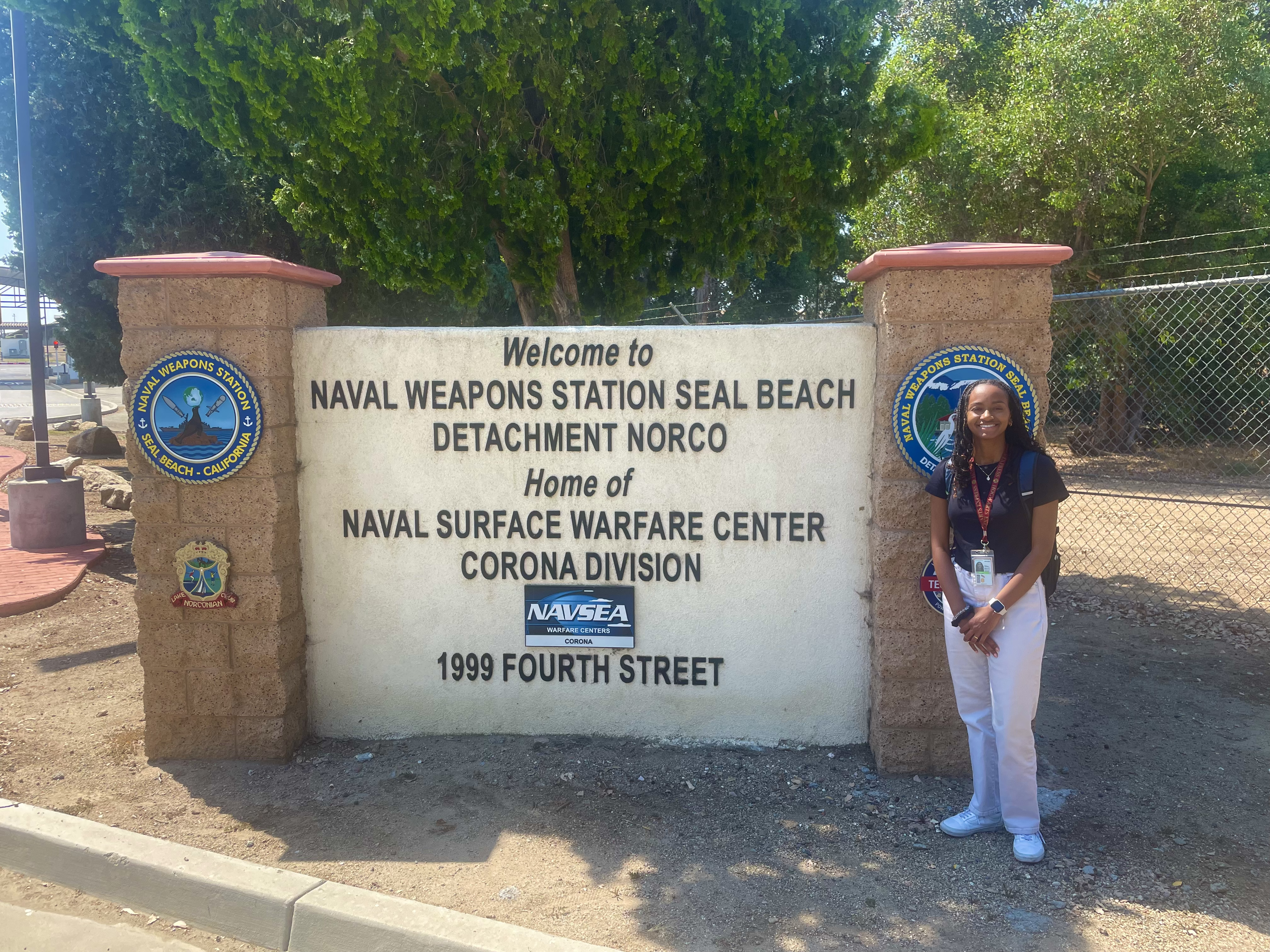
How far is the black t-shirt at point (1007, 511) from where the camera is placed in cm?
340

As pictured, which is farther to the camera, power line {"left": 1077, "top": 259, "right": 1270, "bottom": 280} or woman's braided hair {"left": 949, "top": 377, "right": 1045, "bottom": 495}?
power line {"left": 1077, "top": 259, "right": 1270, "bottom": 280}

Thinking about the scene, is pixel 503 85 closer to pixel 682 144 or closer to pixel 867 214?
pixel 682 144

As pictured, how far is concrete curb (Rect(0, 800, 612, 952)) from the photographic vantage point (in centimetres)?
308

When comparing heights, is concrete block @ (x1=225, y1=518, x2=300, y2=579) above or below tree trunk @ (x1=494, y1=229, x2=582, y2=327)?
below

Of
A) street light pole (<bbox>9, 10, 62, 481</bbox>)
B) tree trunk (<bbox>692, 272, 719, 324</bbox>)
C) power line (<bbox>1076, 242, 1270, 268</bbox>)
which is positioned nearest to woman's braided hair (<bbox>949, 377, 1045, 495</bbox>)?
street light pole (<bbox>9, 10, 62, 481</bbox>)

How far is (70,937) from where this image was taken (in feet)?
10.7

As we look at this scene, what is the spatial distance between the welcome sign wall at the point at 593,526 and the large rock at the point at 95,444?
15.2 m

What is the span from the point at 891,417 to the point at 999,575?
3.01 ft

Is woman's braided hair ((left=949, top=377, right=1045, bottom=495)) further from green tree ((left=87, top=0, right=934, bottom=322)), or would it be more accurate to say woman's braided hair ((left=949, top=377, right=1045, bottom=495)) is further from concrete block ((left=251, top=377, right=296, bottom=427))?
green tree ((left=87, top=0, right=934, bottom=322))

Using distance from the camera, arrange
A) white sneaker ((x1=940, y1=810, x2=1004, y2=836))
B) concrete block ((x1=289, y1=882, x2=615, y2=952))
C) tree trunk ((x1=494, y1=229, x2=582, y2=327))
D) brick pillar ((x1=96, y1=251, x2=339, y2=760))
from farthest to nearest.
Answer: tree trunk ((x1=494, y1=229, x2=582, y2=327)), brick pillar ((x1=96, y1=251, x2=339, y2=760)), white sneaker ((x1=940, y1=810, x2=1004, y2=836)), concrete block ((x1=289, y1=882, x2=615, y2=952))

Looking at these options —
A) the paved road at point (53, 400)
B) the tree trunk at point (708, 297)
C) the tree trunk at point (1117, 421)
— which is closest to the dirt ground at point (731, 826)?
the tree trunk at point (1117, 421)

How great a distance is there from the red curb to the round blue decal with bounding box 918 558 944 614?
6.64 m

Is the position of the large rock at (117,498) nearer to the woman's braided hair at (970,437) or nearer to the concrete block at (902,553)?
the concrete block at (902,553)

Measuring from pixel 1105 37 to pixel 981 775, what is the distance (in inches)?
445
